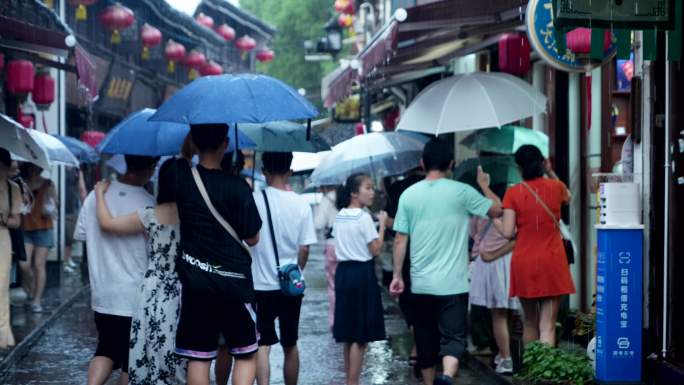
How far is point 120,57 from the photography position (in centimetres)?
2734

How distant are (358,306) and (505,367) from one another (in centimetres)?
161

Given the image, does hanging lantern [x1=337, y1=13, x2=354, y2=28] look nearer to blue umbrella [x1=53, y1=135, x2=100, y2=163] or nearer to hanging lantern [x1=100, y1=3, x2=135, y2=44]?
hanging lantern [x1=100, y1=3, x2=135, y2=44]

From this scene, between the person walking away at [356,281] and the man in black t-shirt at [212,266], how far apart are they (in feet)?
7.90

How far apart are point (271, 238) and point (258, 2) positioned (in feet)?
176

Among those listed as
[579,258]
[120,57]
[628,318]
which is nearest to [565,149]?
[579,258]

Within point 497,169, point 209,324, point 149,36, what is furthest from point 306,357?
point 149,36

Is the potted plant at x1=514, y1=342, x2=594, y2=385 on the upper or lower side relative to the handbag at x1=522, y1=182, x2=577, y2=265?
lower

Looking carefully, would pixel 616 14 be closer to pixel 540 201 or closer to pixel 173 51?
pixel 540 201

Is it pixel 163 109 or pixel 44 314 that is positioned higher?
pixel 163 109

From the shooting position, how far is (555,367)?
8164 mm

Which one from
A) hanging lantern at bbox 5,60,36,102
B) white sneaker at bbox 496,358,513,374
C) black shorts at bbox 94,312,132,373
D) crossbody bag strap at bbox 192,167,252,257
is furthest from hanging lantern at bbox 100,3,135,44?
crossbody bag strap at bbox 192,167,252,257

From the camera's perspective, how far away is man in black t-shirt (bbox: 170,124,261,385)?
20.5ft

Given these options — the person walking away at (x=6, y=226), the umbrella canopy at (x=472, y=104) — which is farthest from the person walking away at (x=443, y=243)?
the person walking away at (x=6, y=226)

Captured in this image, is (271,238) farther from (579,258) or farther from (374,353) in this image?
(579,258)
